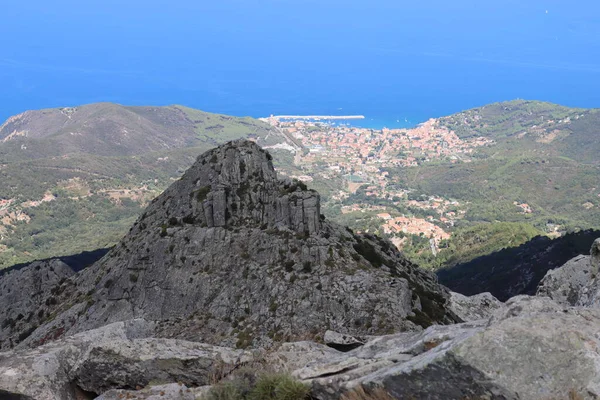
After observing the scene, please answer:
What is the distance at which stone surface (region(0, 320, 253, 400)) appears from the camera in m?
9.55

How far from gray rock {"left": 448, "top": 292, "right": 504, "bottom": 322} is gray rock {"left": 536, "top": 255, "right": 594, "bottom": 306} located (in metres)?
12.5

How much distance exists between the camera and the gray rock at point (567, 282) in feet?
44.0

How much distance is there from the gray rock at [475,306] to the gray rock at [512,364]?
2088 centimetres

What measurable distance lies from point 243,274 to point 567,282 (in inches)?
759

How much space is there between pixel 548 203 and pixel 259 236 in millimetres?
178645

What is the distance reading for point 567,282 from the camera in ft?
46.1

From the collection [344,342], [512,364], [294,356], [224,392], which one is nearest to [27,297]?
[344,342]

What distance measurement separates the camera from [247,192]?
35.3m

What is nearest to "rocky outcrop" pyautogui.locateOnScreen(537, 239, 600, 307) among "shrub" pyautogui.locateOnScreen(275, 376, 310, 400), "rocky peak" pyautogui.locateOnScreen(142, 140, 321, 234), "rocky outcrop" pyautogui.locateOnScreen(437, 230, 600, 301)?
"shrub" pyautogui.locateOnScreen(275, 376, 310, 400)

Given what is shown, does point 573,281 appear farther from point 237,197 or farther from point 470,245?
point 470,245

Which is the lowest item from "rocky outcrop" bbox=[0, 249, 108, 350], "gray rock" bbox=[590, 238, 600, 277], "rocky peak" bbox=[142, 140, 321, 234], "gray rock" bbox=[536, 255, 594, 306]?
"rocky outcrop" bbox=[0, 249, 108, 350]

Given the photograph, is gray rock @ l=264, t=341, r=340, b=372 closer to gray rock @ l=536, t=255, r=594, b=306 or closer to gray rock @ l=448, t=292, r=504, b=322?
gray rock @ l=536, t=255, r=594, b=306

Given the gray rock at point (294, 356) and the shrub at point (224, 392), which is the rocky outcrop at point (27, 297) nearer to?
Answer: the gray rock at point (294, 356)

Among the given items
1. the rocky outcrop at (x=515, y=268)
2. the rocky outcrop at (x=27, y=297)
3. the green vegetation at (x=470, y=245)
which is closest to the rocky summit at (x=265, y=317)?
the rocky outcrop at (x=27, y=297)
